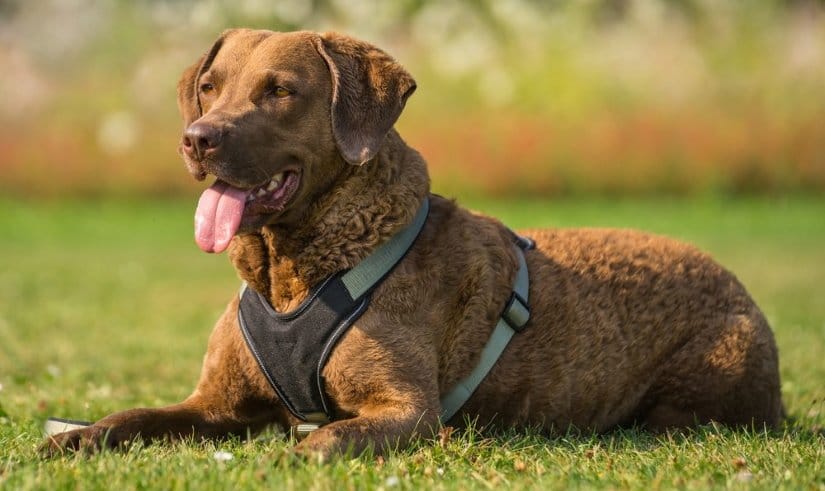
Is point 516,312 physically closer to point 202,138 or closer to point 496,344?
point 496,344

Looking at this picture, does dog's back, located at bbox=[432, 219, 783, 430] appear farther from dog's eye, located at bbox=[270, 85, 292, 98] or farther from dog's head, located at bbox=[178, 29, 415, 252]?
dog's eye, located at bbox=[270, 85, 292, 98]

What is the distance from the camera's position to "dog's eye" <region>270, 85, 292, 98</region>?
4.40 metres

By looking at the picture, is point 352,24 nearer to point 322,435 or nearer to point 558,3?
point 558,3

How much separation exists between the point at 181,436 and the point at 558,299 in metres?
1.76

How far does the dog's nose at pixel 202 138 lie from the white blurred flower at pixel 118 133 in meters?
17.4

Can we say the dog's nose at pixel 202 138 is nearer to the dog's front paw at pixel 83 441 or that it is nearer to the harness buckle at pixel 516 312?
the dog's front paw at pixel 83 441

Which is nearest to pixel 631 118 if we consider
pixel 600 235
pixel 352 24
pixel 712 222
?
pixel 712 222

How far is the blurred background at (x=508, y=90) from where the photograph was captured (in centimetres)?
2083

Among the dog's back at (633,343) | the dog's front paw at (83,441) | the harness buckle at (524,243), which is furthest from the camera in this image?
the harness buckle at (524,243)

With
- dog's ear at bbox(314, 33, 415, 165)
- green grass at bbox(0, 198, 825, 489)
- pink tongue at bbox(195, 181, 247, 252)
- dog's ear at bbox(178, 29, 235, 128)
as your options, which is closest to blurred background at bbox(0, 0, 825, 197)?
green grass at bbox(0, 198, 825, 489)

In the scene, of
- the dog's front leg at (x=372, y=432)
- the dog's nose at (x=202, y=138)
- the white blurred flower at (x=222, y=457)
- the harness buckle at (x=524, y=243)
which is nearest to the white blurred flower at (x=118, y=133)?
the harness buckle at (x=524, y=243)

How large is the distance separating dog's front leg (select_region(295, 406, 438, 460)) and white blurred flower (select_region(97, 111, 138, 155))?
1762cm

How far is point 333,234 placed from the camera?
4418mm

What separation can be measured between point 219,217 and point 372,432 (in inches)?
40.5
